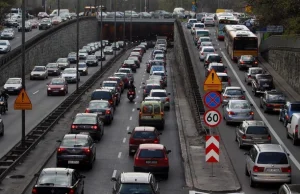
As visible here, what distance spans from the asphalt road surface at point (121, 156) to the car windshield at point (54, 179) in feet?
11.8

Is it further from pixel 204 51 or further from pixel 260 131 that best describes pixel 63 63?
pixel 260 131

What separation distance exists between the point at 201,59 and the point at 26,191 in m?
57.7

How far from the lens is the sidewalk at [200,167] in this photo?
29578 millimetres

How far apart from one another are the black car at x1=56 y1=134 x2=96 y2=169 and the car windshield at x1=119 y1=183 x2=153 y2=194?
27.8ft

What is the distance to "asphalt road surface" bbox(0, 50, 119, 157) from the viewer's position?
40688mm

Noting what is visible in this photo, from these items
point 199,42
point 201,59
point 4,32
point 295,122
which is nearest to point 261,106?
point 295,122

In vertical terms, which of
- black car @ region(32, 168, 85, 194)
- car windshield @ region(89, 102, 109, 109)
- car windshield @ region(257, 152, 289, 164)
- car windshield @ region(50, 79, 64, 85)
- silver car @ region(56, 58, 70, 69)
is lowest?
silver car @ region(56, 58, 70, 69)

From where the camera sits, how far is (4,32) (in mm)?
109562

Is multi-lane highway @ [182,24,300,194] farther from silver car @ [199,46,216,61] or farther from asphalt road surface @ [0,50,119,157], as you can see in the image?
asphalt road surface @ [0,50,119,157]

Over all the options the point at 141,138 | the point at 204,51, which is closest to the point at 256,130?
the point at 141,138

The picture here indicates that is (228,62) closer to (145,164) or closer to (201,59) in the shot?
(201,59)

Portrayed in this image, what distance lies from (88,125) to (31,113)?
40.6 feet

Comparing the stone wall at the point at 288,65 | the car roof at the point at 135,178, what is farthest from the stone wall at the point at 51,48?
the car roof at the point at 135,178

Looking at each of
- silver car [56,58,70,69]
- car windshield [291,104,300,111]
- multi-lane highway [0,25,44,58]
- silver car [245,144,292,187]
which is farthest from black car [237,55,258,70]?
silver car [245,144,292,187]
